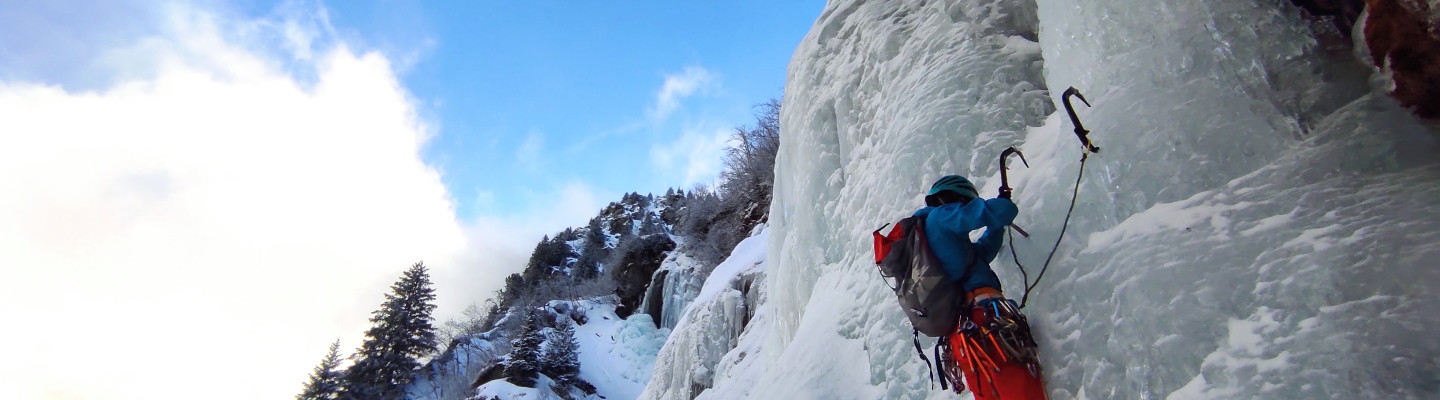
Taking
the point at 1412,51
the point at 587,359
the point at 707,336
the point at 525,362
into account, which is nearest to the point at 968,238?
the point at 1412,51

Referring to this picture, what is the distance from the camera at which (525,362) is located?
79.3 feet

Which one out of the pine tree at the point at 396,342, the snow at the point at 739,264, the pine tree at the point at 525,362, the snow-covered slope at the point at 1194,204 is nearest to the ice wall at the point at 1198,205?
the snow-covered slope at the point at 1194,204

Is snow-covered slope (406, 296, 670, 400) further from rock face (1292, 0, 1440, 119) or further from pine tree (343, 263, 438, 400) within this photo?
rock face (1292, 0, 1440, 119)

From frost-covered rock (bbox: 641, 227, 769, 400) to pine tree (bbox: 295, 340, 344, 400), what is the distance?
17.2 meters

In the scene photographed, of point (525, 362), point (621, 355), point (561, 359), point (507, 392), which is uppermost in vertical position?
point (525, 362)

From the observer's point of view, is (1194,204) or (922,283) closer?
(1194,204)

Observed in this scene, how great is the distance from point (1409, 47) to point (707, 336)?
940 centimetres

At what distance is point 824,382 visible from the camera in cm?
449

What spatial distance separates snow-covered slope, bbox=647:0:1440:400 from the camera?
6.49ft

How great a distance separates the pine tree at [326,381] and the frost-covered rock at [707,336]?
17205 mm

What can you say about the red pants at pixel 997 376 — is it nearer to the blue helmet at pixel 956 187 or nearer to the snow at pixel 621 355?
the blue helmet at pixel 956 187

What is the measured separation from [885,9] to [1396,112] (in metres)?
4.07

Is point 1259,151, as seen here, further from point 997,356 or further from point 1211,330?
point 997,356

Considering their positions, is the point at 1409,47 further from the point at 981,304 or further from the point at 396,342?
the point at 396,342
